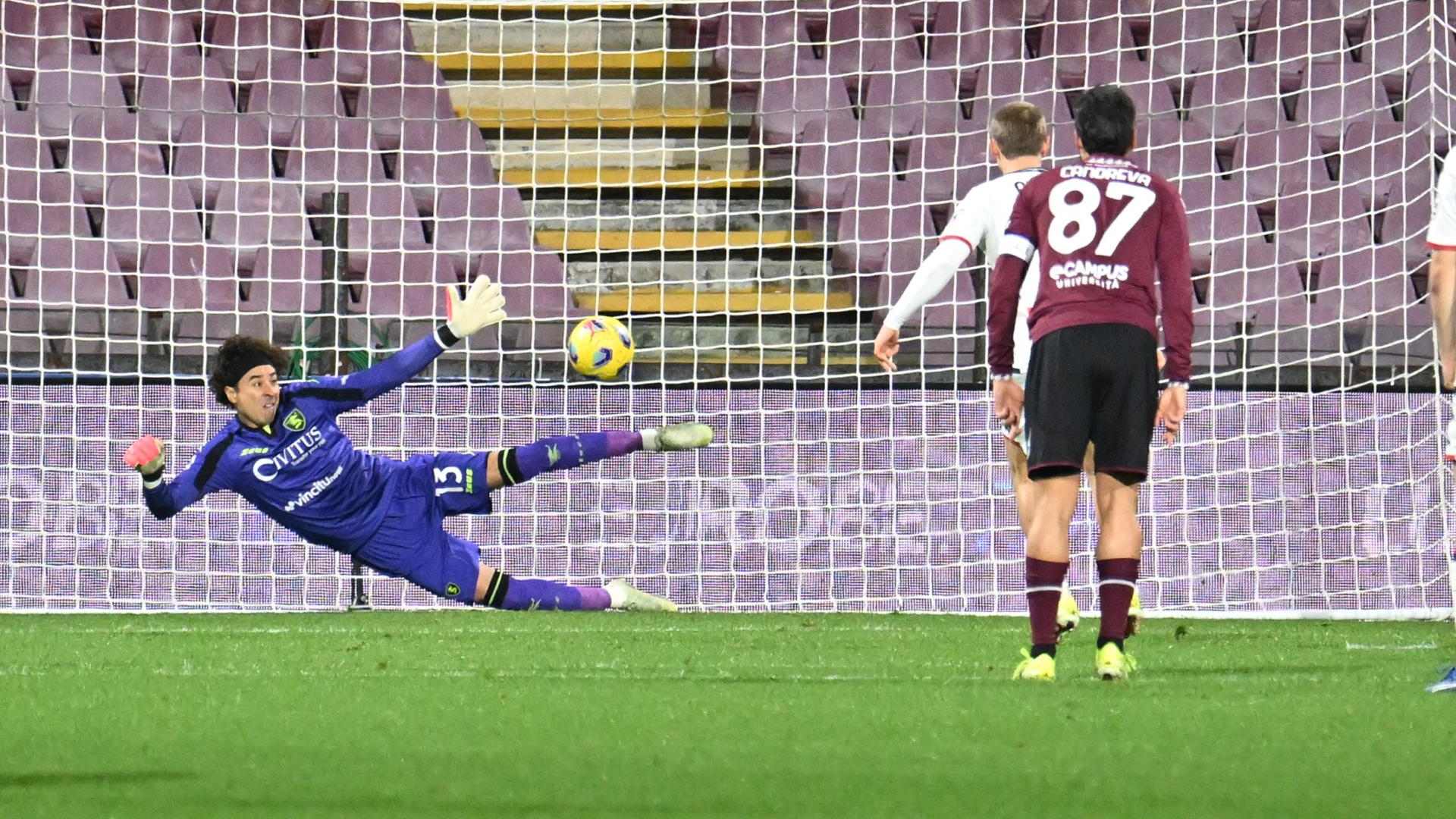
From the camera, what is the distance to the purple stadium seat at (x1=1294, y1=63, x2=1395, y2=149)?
10.0 m

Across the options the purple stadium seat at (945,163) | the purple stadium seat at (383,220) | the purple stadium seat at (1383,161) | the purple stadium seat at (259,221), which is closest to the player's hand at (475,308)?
the purple stadium seat at (259,221)

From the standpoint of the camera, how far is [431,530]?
25.1 feet

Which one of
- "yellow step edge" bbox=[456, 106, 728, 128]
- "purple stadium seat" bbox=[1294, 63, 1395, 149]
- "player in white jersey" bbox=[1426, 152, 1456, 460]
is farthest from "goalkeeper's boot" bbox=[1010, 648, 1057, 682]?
"purple stadium seat" bbox=[1294, 63, 1395, 149]

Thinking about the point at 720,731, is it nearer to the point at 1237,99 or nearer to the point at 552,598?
the point at 552,598

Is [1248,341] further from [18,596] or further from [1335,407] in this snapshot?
[18,596]

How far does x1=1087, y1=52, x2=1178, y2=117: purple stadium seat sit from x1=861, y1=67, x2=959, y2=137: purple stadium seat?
68 centimetres

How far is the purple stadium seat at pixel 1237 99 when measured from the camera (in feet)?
32.8

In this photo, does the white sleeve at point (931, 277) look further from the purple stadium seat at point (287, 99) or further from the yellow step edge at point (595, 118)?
the purple stadium seat at point (287, 99)

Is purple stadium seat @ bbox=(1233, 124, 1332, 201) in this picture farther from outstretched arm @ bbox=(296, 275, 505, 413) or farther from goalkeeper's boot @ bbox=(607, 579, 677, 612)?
outstretched arm @ bbox=(296, 275, 505, 413)

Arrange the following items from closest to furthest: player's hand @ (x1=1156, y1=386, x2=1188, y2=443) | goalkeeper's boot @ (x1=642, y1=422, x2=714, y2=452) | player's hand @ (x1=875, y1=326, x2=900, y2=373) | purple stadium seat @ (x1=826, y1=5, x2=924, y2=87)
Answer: player's hand @ (x1=1156, y1=386, x2=1188, y2=443) < player's hand @ (x1=875, y1=326, x2=900, y2=373) < goalkeeper's boot @ (x1=642, y1=422, x2=714, y2=452) < purple stadium seat @ (x1=826, y1=5, x2=924, y2=87)

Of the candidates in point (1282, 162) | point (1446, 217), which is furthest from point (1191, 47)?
point (1446, 217)

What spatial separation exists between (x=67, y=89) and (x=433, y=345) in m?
4.11

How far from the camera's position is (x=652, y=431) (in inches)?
299

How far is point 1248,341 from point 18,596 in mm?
5277
